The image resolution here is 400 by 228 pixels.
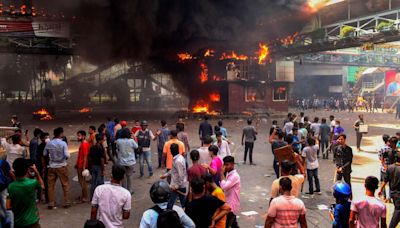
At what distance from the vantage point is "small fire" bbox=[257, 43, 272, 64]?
26.8 meters

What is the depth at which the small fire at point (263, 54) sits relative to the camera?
2675 cm

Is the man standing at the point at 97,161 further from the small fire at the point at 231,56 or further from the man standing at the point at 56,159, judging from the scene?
the small fire at the point at 231,56

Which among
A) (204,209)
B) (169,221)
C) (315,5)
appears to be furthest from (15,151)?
(315,5)

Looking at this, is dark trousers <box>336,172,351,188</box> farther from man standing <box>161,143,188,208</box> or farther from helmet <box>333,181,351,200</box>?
man standing <box>161,143,188,208</box>

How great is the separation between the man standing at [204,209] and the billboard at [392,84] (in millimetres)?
38416

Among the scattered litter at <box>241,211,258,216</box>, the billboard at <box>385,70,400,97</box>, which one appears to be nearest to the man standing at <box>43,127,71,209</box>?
the scattered litter at <box>241,211,258,216</box>

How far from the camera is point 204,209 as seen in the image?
10.9ft

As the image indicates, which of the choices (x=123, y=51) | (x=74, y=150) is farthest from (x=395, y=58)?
(x=74, y=150)

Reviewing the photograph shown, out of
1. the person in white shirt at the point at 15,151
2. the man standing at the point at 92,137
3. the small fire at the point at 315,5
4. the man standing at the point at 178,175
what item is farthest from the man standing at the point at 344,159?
the small fire at the point at 315,5

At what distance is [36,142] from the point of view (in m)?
7.01

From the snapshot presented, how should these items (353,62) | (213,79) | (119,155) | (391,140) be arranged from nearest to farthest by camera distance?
(391,140) → (119,155) → (213,79) → (353,62)

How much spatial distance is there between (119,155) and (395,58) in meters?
46.6

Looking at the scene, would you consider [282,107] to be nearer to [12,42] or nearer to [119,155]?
[12,42]

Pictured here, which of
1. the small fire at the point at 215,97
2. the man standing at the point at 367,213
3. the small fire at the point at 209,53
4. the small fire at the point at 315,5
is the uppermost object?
the small fire at the point at 315,5
